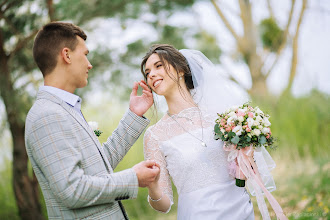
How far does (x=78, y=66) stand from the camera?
199cm

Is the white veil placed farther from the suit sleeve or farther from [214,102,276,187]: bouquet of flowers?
the suit sleeve

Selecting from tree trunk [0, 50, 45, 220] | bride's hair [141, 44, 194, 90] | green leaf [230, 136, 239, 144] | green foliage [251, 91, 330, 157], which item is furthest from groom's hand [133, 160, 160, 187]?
green foliage [251, 91, 330, 157]

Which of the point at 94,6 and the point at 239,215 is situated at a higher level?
the point at 94,6

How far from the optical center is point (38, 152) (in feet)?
5.52

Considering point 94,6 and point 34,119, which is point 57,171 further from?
point 94,6

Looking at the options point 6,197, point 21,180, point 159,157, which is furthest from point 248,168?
point 6,197

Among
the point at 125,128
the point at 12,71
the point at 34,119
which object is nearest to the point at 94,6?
the point at 12,71

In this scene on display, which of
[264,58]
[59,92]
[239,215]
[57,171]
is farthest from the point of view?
[264,58]

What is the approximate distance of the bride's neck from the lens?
2816 mm


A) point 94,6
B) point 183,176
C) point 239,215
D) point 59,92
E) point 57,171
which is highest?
point 94,6

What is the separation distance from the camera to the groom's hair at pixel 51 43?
193 centimetres

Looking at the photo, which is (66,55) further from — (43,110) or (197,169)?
(197,169)

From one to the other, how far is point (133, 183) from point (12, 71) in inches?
167

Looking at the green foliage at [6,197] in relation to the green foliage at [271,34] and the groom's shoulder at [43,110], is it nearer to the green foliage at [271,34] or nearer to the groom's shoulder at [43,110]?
the groom's shoulder at [43,110]
